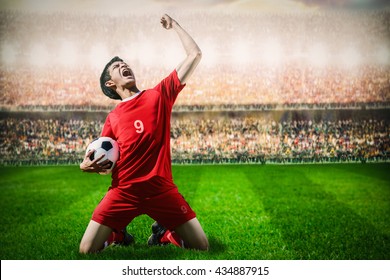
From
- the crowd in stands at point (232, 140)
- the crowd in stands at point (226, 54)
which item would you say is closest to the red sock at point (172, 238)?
the crowd in stands at point (226, 54)

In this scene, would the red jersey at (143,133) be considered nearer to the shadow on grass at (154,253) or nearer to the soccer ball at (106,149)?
the soccer ball at (106,149)

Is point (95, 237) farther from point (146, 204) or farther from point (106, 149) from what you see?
point (106, 149)

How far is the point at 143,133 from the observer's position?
9.94 ft

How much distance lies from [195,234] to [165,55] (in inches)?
133

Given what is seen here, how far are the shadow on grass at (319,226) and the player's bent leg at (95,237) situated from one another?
4.98 ft

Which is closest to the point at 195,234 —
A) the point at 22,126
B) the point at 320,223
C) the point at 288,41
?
the point at 320,223

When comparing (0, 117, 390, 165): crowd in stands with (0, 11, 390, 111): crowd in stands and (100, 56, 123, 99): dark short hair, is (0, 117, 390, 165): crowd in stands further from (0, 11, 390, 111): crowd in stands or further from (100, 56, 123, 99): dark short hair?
(100, 56, 123, 99): dark short hair

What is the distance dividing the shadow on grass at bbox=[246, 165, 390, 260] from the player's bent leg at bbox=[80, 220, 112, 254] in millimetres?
1518

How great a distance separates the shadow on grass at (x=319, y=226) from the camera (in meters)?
3.27

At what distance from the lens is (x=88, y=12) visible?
4789 mm

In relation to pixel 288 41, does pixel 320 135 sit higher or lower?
lower

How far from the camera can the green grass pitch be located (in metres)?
3.26

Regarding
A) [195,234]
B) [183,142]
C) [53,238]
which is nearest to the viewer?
[195,234]

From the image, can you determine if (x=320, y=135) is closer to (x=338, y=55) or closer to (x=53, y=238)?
(x=338, y=55)
